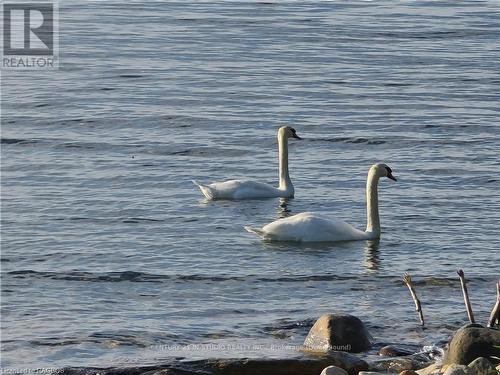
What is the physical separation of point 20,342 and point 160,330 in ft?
3.80

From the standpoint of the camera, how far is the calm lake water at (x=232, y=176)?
472 inches

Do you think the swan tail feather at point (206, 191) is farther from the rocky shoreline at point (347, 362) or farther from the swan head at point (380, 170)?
the rocky shoreline at point (347, 362)

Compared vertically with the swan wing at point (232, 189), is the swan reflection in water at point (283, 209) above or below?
below

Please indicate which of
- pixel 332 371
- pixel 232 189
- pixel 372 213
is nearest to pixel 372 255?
pixel 372 213

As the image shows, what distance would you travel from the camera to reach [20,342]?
36.6ft

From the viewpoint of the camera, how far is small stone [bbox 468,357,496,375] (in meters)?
9.36

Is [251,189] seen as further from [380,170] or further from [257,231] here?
[257,231]

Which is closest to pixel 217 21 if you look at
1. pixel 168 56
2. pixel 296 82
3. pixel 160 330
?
pixel 168 56

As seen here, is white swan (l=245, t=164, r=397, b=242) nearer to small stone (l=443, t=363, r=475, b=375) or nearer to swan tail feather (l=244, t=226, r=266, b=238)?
swan tail feather (l=244, t=226, r=266, b=238)

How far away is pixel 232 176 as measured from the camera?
1894cm

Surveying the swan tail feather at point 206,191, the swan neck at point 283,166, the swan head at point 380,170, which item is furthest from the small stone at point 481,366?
the swan neck at point 283,166

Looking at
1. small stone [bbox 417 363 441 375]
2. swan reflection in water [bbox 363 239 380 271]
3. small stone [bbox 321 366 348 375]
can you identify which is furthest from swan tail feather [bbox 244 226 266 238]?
small stone [bbox 321 366 348 375]

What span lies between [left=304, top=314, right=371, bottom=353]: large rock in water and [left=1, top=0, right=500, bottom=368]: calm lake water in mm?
317

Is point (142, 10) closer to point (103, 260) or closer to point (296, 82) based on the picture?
point (296, 82)
